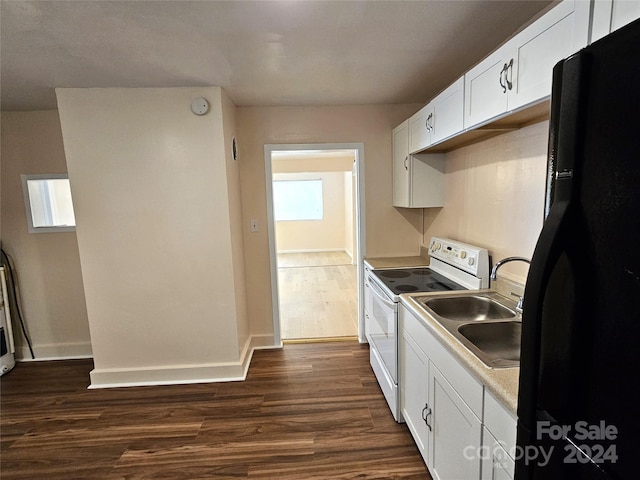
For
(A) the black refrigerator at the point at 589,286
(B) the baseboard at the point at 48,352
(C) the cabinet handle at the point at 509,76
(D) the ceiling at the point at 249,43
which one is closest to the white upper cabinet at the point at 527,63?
(C) the cabinet handle at the point at 509,76

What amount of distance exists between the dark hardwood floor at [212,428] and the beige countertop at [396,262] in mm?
935

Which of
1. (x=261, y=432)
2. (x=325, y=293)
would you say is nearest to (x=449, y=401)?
(x=261, y=432)

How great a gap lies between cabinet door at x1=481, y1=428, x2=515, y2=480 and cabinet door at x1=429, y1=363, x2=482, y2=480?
3cm

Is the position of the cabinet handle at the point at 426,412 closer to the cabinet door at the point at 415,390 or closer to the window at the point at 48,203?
the cabinet door at the point at 415,390

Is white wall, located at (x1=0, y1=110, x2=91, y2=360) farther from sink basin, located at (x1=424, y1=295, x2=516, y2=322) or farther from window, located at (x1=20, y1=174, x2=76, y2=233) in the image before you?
sink basin, located at (x1=424, y1=295, x2=516, y2=322)

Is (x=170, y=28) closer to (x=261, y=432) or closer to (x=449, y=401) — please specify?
(x=449, y=401)

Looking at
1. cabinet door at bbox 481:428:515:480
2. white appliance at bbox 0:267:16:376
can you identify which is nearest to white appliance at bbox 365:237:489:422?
cabinet door at bbox 481:428:515:480

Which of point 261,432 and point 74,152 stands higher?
point 74,152

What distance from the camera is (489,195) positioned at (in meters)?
2.01

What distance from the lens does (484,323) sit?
149 centimetres

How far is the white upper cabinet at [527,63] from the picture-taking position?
3.21ft

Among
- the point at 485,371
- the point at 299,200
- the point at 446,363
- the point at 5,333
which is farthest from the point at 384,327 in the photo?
the point at 299,200

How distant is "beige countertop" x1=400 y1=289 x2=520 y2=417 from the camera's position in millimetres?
920

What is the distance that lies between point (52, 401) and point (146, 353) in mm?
735
